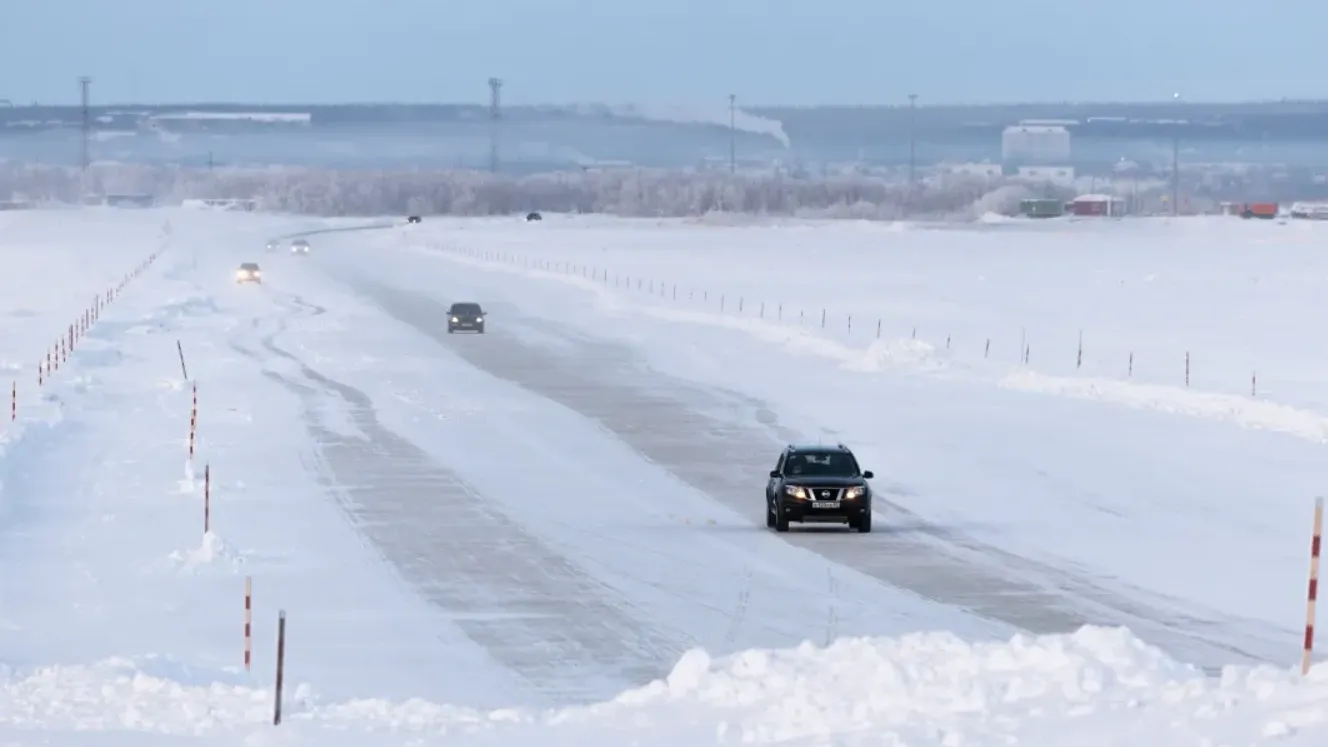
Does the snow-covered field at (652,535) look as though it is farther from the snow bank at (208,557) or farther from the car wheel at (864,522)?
A: the car wheel at (864,522)

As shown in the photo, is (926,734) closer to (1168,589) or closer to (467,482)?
(1168,589)

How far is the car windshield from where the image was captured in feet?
91.3

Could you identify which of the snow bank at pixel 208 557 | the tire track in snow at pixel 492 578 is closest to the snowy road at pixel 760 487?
the tire track in snow at pixel 492 578

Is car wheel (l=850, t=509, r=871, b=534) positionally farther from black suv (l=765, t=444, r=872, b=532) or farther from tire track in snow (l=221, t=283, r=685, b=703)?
tire track in snow (l=221, t=283, r=685, b=703)

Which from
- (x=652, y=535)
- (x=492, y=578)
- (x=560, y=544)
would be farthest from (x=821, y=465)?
(x=492, y=578)

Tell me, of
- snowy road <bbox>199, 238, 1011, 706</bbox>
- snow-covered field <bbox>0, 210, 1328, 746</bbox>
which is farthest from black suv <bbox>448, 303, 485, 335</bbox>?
snowy road <bbox>199, 238, 1011, 706</bbox>

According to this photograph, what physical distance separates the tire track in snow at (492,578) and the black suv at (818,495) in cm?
336

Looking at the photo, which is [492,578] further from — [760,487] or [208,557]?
[760,487]

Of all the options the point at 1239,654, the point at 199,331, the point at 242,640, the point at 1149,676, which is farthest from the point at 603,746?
the point at 199,331

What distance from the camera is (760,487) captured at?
31906mm

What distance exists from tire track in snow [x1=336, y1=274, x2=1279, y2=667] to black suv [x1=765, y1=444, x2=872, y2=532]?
0.94ft

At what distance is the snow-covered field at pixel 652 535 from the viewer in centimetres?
1482

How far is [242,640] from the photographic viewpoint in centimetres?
1909

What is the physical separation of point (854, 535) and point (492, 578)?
19.7 feet
